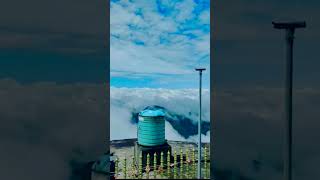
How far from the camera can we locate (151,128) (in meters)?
29.0

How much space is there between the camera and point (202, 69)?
17.7 m

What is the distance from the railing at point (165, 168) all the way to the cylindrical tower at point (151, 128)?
3.96ft

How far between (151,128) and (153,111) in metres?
1.47

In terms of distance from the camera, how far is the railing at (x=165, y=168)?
90.9 feet

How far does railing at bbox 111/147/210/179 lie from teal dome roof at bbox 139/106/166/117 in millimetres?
3288

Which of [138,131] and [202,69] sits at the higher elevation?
[202,69]

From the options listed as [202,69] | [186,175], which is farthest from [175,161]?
[202,69]
